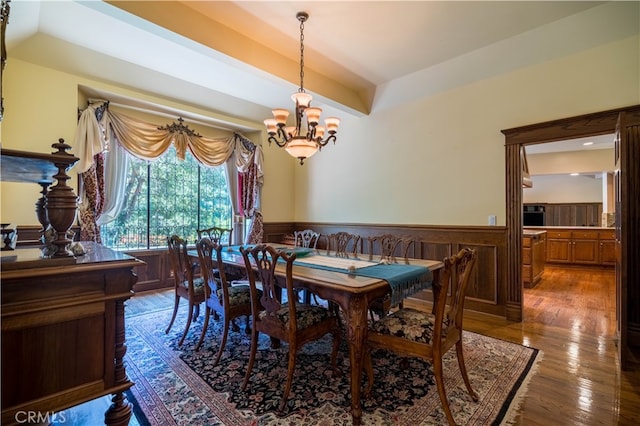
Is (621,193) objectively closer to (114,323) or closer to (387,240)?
(387,240)

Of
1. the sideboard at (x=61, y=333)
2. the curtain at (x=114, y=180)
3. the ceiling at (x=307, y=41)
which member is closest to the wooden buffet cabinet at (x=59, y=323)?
the sideboard at (x=61, y=333)

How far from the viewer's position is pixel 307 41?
3.36 meters

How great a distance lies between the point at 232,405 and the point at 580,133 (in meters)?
4.02

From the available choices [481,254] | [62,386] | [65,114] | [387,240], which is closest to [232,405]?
[62,386]

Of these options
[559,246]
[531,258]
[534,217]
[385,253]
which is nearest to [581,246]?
[559,246]

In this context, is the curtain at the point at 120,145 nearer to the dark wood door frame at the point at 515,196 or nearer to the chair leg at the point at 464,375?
the dark wood door frame at the point at 515,196

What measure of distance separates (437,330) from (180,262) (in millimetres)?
2488

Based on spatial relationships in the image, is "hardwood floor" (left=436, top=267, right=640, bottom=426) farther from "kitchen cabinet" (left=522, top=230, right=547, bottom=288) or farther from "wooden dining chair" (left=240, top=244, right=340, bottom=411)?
"wooden dining chair" (left=240, top=244, right=340, bottom=411)

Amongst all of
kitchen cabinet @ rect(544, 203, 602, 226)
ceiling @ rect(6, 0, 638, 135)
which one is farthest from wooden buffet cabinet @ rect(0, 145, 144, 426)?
kitchen cabinet @ rect(544, 203, 602, 226)

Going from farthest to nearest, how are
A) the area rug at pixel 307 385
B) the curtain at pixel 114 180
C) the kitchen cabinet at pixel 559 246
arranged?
1. the kitchen cabinet at pixel 559 246
2. the curtain at pixel 114 180
3. the area rug at pixel 307 385

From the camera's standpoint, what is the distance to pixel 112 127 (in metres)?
4.14

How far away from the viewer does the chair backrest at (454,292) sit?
5.68 ft

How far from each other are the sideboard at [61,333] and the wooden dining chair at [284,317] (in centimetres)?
84

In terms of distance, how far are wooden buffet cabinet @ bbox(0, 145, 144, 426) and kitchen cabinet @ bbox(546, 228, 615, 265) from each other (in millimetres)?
8531
